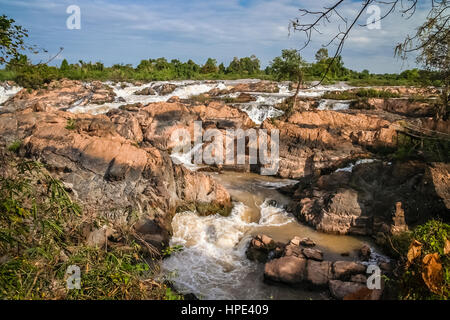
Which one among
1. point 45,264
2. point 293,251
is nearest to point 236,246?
point 293,251

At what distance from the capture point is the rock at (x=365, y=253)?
24.4ft

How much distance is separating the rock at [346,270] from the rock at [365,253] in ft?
3.49

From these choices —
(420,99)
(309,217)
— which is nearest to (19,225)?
(309,217)

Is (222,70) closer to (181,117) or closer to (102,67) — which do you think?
(102,67)

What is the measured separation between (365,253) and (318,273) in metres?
1.82

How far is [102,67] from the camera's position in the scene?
39.6 m

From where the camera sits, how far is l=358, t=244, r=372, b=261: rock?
7431mm

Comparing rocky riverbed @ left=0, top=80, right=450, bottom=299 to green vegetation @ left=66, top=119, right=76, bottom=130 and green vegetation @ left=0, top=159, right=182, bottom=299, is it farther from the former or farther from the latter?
green vegetation @ left=0, top=159, right=182, bottom=299

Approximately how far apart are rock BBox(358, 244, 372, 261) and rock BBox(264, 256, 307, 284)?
1.76 metres

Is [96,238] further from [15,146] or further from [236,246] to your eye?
[15,146]

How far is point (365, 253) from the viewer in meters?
7.50

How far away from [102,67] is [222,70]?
55.1 ft

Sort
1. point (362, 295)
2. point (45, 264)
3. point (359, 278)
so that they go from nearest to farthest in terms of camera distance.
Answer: point (45, 264) → point (362, 295) → point (359, 278)

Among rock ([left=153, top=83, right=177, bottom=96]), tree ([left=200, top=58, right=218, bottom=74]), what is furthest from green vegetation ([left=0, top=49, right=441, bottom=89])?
rock ([left=153, top=83, right=177, bottom=96])
